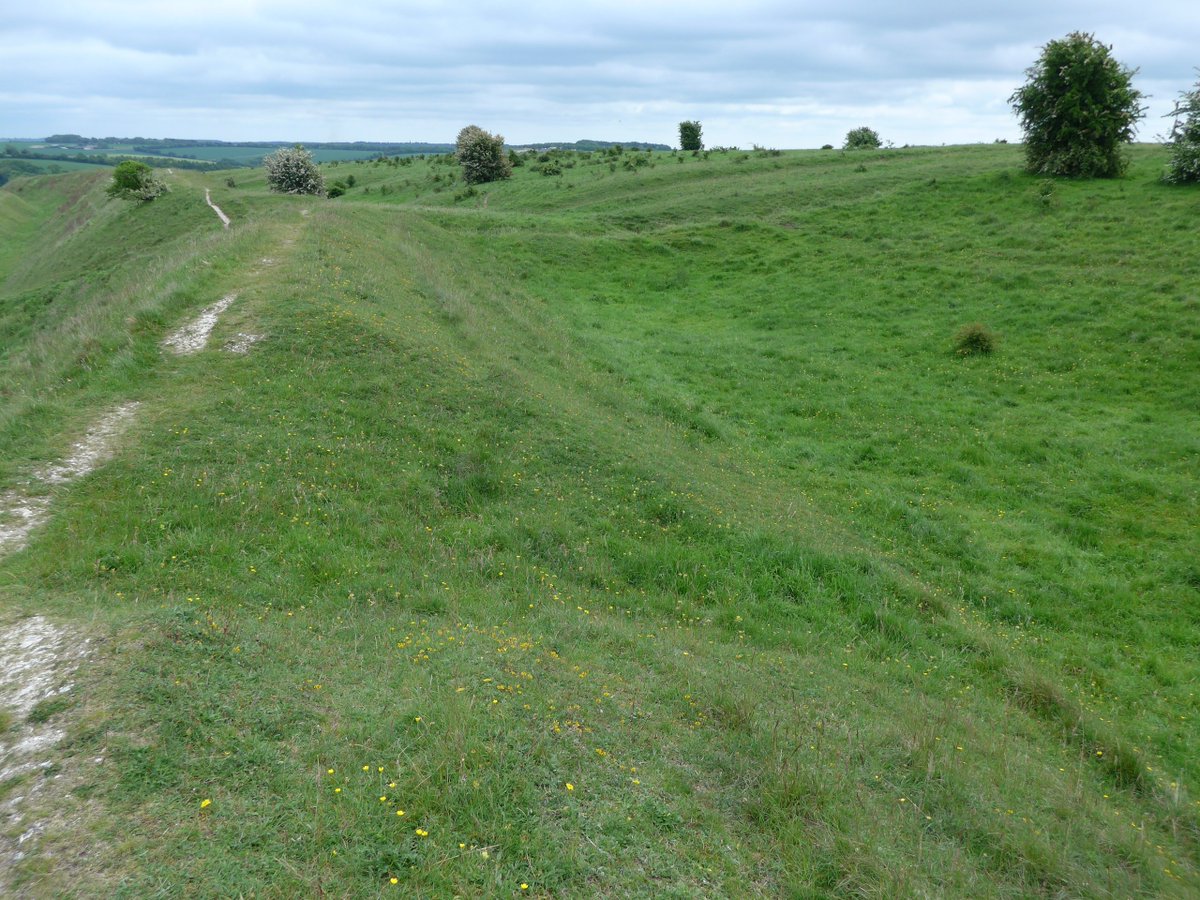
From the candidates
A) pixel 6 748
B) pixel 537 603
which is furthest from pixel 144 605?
pixel 537 603

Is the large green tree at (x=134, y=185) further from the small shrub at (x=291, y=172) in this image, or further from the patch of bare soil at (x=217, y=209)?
the small shrub at (x=291, y=172)

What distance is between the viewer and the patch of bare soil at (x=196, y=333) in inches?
532

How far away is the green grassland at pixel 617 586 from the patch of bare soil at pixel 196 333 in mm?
542

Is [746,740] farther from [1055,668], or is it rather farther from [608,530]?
[1055,668]

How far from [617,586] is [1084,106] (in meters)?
36.8

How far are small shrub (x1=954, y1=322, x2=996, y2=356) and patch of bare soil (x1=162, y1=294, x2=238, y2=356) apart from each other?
20.5m

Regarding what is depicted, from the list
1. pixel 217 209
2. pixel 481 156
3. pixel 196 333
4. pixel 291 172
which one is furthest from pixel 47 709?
pixel 481 156

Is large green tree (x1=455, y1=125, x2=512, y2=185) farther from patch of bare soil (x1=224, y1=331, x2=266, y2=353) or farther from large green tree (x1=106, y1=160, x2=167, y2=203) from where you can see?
patch of bare soil (x1=224, y1=331, x2=266, y2=353)

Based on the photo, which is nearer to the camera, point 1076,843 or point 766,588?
point 1076,843

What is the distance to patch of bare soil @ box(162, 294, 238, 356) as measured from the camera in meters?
13.5

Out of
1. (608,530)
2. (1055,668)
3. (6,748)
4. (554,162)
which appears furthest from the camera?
(554,162)

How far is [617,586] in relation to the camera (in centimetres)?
998

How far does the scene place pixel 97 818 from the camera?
424cm

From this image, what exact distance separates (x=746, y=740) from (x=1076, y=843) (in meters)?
2.69
